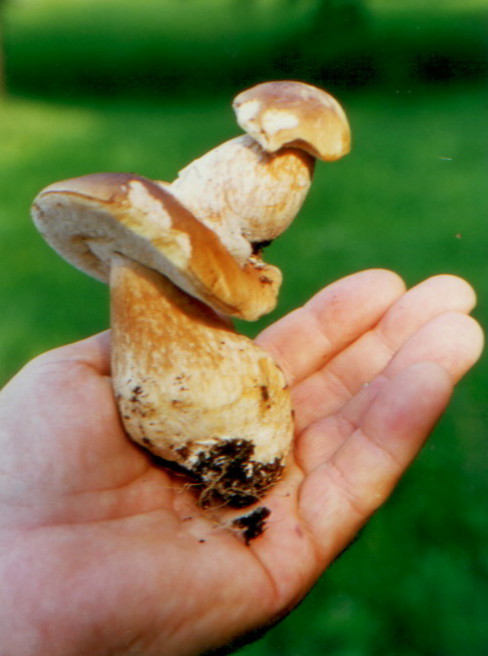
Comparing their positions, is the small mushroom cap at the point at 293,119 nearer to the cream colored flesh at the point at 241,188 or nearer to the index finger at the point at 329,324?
the cream colored flesh at the point at 241,188

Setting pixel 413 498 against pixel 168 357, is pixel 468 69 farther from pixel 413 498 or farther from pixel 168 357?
pixel 168 357

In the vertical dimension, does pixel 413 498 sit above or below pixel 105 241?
below

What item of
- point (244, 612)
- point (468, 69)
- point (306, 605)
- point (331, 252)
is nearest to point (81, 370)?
point (244, 612)

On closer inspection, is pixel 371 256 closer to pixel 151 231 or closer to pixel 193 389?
pixel 193 389

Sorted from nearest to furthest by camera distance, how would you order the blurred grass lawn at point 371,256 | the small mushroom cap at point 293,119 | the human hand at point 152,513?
the human hand at point 152,513 → the small mushroom cap at point 293,119 → the blurred grass lawn at point 371,256

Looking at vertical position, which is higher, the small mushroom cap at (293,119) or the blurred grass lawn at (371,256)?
the small mushroom cap at (293,119)

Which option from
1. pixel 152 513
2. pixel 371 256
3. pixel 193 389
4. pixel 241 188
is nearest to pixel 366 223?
pixel 371 256

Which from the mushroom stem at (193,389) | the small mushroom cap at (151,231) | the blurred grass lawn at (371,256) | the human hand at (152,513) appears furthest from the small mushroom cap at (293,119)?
the blurred grass lawn at (371,256)
